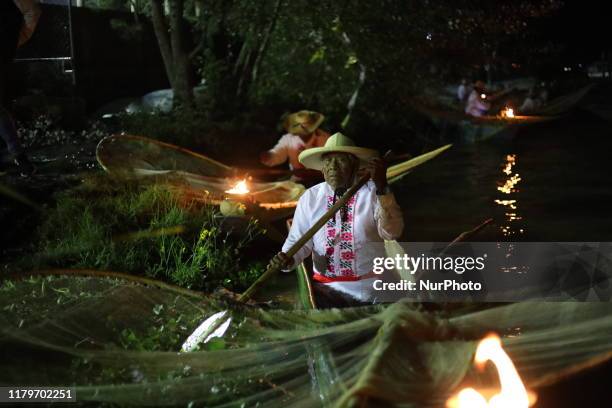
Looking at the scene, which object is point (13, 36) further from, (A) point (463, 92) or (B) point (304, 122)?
(A) point (463, 92)

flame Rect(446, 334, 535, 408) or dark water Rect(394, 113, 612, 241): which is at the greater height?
flame Rect(446, 334, 535, 408)

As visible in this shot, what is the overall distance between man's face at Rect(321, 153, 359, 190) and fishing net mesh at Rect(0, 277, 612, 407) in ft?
2.95

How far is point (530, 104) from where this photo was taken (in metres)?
21.5

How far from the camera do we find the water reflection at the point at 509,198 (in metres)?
9.45

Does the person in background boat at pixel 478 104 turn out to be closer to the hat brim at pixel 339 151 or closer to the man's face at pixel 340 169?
the hat brim at pixel 339 151

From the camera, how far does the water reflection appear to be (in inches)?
372

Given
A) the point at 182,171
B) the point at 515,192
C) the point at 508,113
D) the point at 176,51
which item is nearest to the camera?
the point at 182,171

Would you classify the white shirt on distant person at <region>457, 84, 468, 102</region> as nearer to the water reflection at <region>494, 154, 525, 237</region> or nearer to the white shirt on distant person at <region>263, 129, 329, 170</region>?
the water reflection at <region>494, 154, 525, 237</region>

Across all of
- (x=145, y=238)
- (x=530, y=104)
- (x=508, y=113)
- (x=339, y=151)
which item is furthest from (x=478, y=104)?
(x=339, y=151)

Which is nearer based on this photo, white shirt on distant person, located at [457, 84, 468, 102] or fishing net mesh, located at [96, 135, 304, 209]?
fishing net mesh, located at [96, 135, 304, 209]

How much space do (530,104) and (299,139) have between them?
47.4 ft

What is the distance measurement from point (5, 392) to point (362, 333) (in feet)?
5.70

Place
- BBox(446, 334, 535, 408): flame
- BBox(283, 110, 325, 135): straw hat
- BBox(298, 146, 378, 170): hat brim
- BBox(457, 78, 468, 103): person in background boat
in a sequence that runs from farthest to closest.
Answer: BBox(457, 78, 468, 103): person in background boat, BBox(283, 110, 325, 135): straw hat, BBox(298, 146, 378, 170): hat brim, BBox(446, 334, 535, 408): flame

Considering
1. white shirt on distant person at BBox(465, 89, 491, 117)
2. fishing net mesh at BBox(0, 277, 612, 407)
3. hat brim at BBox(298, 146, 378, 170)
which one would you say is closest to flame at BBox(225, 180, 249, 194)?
hat brim at BBox(298, 146, 378, 170)
